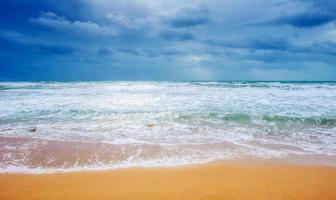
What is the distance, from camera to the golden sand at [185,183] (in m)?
4.01

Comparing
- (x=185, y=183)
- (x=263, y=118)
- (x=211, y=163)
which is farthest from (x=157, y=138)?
(x=263, y=118)

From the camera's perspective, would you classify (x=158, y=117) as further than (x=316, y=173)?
Yes

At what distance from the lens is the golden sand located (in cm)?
401

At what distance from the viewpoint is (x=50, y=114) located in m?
11.9

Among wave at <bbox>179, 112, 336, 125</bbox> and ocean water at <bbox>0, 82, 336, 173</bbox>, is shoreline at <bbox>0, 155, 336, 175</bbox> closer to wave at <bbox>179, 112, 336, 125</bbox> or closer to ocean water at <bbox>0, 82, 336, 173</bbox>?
ocean water at <bbox>0, 82, 336, 173</bbox>

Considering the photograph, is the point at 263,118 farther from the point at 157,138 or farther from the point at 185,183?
the point at 185,183

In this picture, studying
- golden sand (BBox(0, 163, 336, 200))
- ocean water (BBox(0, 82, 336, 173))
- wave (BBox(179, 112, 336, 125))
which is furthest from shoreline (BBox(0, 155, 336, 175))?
wave (BBox(179, 112, 336, 125))

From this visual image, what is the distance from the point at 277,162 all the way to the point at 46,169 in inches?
181

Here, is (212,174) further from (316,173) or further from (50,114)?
(50,114)

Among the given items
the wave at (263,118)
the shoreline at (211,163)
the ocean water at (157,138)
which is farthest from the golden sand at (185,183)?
the wave at (263,118)

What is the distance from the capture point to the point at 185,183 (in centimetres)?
450

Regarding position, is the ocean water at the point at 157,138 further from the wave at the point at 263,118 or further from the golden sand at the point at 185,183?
the golden sand at the point at 185,183

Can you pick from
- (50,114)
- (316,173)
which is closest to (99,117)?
(50,114)

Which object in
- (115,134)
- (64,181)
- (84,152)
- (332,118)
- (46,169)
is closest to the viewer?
(64,181)
